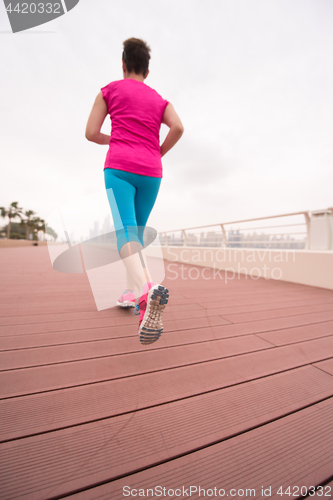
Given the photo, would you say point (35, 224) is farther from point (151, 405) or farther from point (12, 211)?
point (151, 405)

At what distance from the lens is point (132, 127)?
102cm

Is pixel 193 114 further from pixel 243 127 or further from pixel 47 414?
pixel 47 414

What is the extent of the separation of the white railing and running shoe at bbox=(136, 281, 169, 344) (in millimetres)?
2872

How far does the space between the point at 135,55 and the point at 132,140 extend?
492mm

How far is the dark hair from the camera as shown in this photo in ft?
3.67

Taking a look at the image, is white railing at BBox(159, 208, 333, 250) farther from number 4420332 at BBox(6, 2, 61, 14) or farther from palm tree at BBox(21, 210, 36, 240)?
palm tree at BBox(21, 210, 36, 240)

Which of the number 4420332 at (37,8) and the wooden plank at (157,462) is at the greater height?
the number 4420332 at (37,8)

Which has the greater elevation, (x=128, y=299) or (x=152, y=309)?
(x=152, y=309)

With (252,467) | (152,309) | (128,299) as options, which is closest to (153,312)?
(152,309)

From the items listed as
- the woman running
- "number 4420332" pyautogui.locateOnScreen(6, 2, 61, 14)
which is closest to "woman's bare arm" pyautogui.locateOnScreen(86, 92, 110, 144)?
the woman running

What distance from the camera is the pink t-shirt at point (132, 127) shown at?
Answer: 39.3 inches

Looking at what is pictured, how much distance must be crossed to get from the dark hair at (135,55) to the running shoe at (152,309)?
1112 mm

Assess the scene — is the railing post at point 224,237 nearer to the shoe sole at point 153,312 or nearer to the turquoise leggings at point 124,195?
the turquoise leggings at point 124,195

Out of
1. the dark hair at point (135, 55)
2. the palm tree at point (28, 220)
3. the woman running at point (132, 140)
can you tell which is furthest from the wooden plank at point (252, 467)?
the palm tree at point (28, 220)
